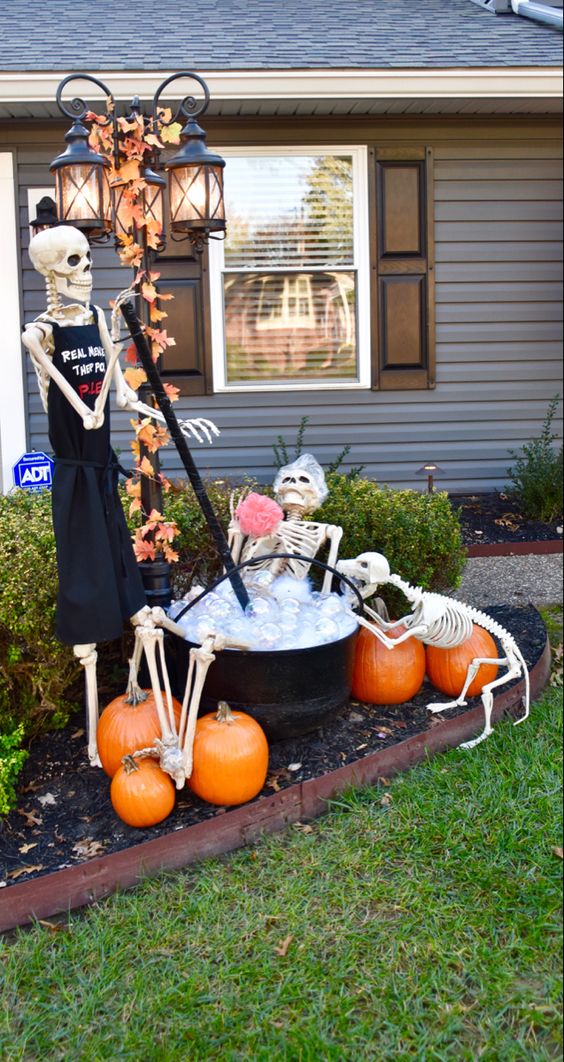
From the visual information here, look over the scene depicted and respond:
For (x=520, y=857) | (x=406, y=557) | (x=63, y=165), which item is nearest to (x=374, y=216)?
(x=406, y=557)

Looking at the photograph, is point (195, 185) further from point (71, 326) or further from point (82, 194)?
point (71, 326)

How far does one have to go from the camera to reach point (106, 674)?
3637 mm

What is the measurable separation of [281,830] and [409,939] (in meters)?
0.66

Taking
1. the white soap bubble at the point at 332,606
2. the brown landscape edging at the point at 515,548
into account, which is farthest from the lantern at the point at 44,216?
the brown landscape edging at the point at 515,548

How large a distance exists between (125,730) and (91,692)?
0.19m

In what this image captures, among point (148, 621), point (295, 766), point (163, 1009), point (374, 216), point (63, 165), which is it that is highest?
point (374, 216)

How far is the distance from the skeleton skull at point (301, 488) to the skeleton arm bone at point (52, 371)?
97 centimetres

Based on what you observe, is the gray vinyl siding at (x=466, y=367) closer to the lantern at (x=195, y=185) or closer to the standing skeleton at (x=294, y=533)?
the standing skeleton at (x=294, y=533)

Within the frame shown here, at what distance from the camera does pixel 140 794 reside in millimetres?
2750

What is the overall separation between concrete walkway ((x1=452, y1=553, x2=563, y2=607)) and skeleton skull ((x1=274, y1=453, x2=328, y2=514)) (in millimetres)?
1752

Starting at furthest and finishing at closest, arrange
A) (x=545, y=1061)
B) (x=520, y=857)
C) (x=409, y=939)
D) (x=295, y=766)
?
(x=295, y=766), (x=520, y=857), (x=409, y=939), (x=545, y=1061)

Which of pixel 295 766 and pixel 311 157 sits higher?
pixel 311 157

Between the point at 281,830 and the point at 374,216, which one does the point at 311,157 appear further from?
the point at 281,830

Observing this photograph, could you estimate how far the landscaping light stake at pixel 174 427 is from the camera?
2914mm
